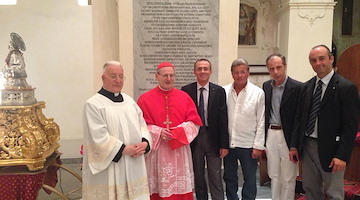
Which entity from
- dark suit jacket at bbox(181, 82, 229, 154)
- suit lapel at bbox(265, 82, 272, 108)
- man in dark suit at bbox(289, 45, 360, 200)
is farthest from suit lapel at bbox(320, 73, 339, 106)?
dark suit jacket at bbox(181, 82, 229, 154)

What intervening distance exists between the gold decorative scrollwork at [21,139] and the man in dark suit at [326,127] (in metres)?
2.43

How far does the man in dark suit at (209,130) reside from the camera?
3.14 meters

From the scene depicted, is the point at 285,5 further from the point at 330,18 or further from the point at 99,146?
the point at 99,146

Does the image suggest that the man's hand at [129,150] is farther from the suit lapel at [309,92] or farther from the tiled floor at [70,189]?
the tiled floor at [70,189]

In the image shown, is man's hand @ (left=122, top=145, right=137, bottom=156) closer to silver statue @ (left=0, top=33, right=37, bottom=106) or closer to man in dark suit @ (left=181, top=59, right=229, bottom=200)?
man in dark suit @ (left=181, top=59, right=229, bottom=200)

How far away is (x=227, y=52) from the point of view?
13.5 feet

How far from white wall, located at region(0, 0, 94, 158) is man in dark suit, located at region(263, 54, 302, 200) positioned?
3.59 metres

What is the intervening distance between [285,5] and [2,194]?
583 centimetres

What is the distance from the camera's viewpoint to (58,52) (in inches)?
221

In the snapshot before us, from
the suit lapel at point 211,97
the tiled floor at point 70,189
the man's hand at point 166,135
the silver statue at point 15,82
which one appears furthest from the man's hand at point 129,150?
the tiled floor at point 70,189

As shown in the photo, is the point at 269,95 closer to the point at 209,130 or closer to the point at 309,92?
the point at 309,92

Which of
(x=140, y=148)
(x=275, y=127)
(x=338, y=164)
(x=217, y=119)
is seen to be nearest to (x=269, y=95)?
(x=275, y=127)

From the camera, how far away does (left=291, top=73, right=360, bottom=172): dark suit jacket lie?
262 centimetres

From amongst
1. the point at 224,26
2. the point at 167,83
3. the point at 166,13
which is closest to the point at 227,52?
Result: the point at 224,26
